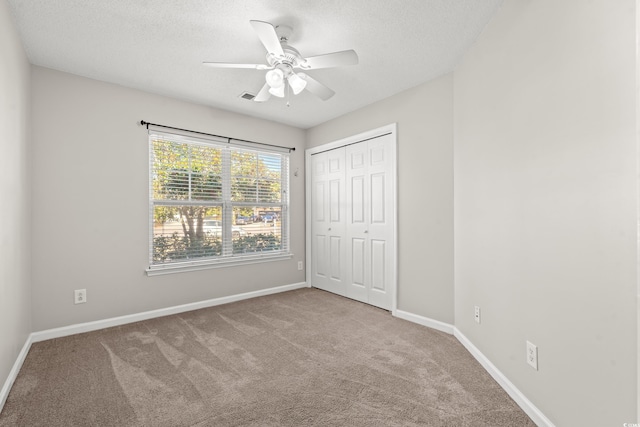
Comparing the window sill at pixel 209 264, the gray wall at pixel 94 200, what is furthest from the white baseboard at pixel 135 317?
the window sill at pixel 209 264

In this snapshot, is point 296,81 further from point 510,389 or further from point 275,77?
point 510,389

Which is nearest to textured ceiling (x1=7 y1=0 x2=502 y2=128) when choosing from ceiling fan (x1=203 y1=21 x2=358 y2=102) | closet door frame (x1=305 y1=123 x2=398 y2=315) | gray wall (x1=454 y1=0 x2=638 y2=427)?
ceiling fan (x1=203 y1=21 x2=358 y2=102)

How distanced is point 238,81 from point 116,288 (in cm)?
243

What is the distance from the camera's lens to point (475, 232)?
2404 mm

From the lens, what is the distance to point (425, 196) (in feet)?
10.1

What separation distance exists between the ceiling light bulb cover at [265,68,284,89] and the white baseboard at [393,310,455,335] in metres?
2.56

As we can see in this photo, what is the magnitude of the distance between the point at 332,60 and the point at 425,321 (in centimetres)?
254

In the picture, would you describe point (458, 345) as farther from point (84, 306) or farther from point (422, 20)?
point (84, 306)

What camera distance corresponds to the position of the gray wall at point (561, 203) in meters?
1.16

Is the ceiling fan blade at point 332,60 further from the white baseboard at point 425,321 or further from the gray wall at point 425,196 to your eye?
the white baseboard at point 425,321

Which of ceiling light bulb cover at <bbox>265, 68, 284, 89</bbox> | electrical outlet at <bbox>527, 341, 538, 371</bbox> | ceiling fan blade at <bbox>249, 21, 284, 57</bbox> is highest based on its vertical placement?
ceiling fan blade at <bbox>249, 21, 284, 57</bbox>

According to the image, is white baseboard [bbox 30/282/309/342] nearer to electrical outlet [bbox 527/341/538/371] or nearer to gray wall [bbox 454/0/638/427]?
gray wall [bbox 454/0/638/427]

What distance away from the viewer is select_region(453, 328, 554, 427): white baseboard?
1.58 meters

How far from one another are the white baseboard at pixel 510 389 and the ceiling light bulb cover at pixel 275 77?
2.52m
